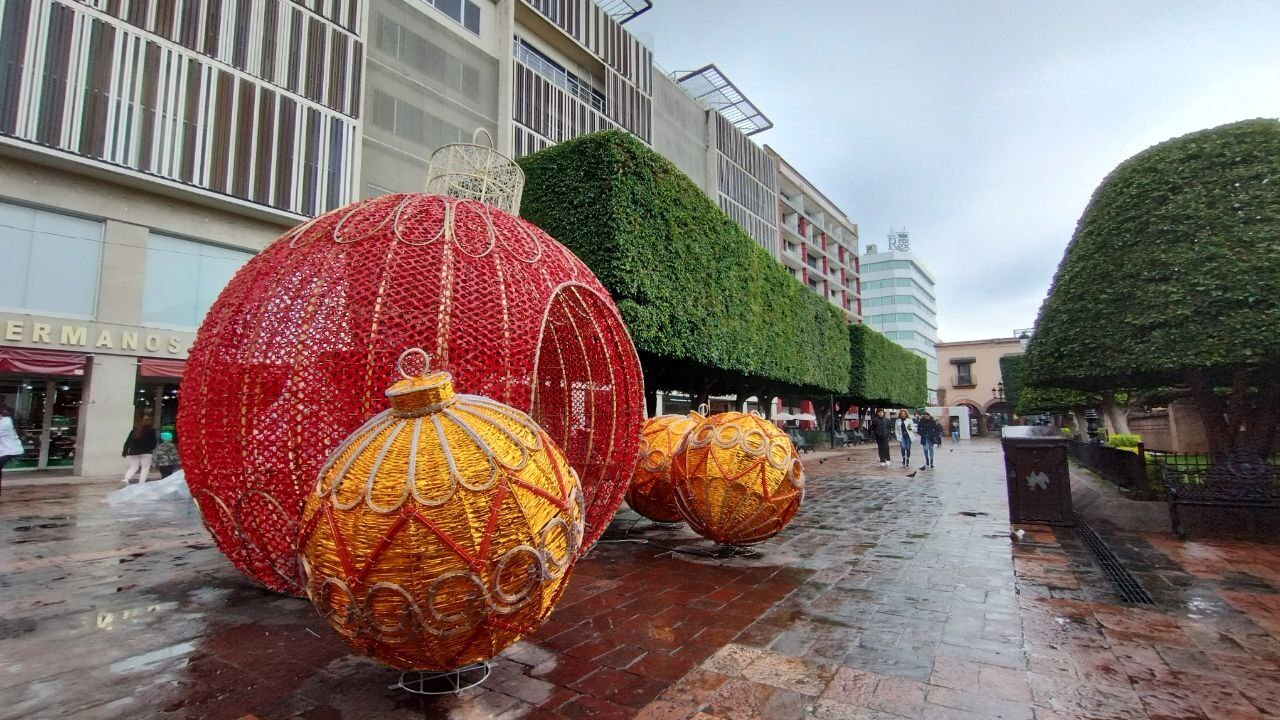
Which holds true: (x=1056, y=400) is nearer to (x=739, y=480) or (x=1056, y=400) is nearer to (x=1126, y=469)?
(x=1126, y=469)

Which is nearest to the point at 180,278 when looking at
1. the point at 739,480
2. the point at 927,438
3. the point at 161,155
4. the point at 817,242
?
the point at 161,155

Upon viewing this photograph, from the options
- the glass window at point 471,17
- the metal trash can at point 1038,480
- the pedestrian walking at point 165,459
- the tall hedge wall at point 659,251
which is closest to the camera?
the metal trash can at point 1038,480

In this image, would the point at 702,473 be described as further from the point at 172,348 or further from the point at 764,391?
the point at 764,391

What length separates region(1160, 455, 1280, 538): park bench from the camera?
698 cm

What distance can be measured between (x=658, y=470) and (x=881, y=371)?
34.1 meters

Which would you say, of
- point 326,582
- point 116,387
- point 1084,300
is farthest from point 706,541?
point 116,387

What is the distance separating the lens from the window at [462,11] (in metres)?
24.6

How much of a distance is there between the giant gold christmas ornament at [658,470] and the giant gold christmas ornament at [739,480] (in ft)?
2.74

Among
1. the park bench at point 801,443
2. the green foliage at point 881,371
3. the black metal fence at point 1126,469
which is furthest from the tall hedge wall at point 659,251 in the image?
the green foliage at point 881,371

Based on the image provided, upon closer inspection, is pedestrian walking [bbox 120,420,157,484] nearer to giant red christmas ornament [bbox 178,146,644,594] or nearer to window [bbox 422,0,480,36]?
giant red christmas ornament [bbox 178,146,644,594]

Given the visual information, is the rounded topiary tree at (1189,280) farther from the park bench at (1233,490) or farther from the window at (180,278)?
the window at (180,278)

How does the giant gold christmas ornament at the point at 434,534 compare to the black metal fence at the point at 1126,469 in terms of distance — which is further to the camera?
the black metal fence at the point at 1126,469

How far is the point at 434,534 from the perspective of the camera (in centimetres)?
237

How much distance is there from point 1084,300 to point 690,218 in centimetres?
847
